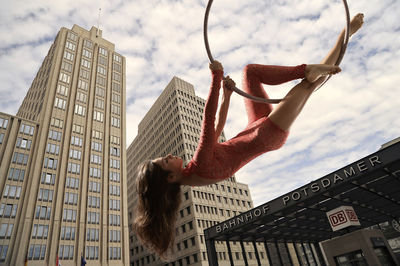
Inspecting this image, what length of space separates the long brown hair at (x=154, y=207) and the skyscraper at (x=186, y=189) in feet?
154

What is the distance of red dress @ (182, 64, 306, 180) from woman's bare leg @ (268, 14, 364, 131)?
9 centimetres

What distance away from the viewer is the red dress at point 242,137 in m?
3.03

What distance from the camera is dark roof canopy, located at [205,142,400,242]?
13.3 m

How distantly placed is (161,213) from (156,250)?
54cm

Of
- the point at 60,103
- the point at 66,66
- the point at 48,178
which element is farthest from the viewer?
the point at 66,66

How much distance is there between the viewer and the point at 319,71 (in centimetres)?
312

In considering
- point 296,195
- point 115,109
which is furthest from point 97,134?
point 296,195

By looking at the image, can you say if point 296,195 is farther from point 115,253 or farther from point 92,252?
point 115,253

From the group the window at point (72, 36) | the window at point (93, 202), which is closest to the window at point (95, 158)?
the window at point (93, 202)

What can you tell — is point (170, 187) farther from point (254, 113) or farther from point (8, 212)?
point (8, 212)

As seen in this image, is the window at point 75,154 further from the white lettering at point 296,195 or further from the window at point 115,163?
the white lettering at point 296,195

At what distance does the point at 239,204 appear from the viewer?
64.6 meters

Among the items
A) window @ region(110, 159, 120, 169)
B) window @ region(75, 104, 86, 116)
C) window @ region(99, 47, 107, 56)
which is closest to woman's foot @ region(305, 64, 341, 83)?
window @ region(110, 159, 120, 169)

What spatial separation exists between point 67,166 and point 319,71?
51499mm
